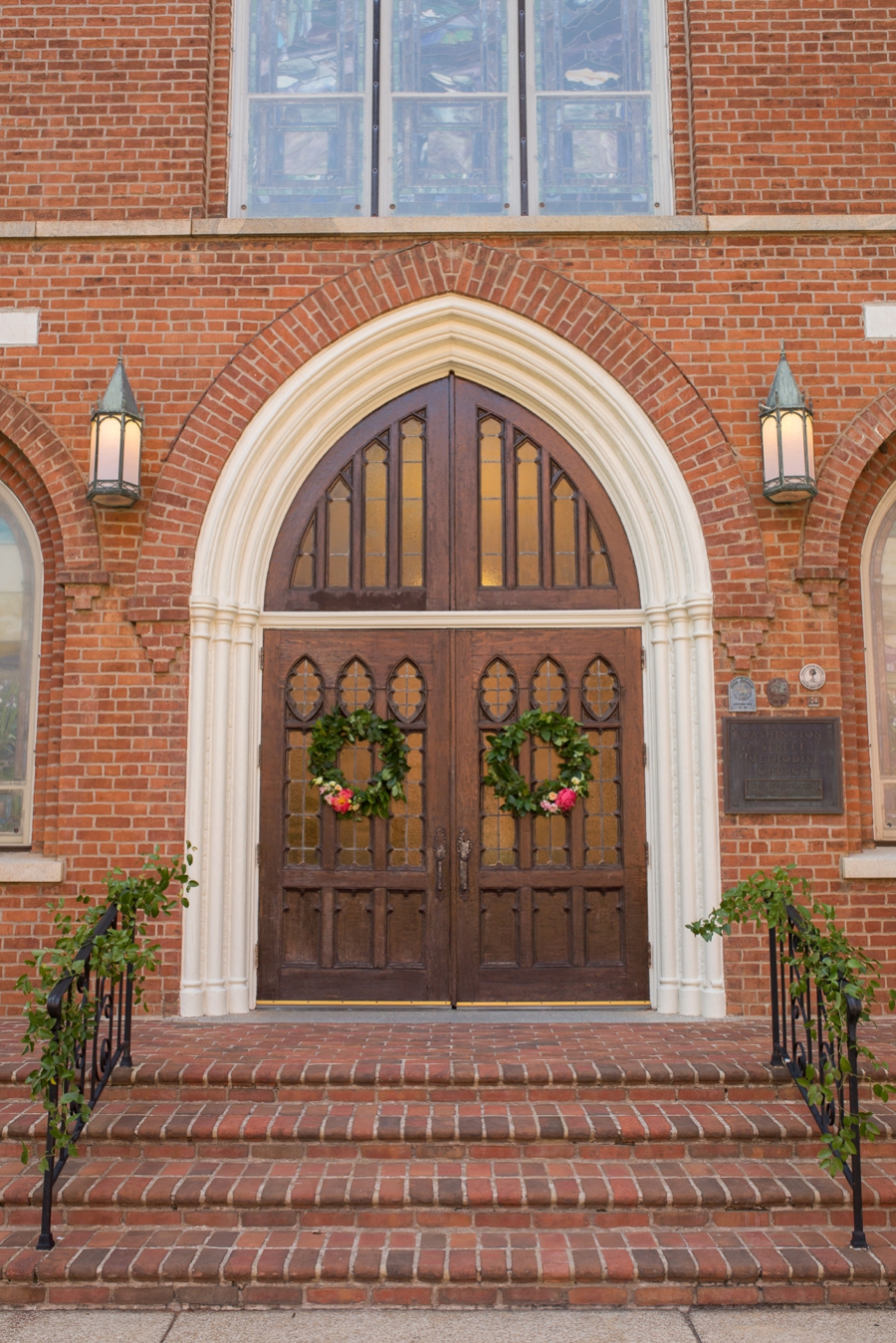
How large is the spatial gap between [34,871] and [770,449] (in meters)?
5.31

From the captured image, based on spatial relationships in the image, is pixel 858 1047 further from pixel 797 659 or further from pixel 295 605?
pixel 295 605

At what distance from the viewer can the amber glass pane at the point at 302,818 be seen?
6652 millimetres

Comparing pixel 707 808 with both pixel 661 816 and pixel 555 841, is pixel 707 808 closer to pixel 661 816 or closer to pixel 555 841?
pixel 661 816

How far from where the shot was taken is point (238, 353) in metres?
6.66

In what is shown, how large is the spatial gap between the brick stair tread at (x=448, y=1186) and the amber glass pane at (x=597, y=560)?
146 inches

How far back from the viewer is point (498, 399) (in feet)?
23.1

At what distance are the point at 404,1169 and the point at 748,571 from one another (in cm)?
408

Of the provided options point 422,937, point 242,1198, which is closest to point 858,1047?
point 242,1198

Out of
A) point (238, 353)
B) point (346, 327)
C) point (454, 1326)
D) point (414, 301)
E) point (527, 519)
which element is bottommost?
point (454, 1326)

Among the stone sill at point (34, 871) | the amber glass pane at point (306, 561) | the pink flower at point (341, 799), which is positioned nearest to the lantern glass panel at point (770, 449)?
the amber glass pane at point (306, 561)

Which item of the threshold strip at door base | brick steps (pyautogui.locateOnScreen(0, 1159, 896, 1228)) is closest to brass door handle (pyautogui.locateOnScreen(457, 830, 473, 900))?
the threshold strip at door base

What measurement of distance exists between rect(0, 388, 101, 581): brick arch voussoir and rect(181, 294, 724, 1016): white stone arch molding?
720 millimetres

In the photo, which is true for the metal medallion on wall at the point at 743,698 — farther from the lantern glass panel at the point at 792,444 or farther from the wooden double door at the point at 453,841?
the lantern glass panel at the point at 792,444

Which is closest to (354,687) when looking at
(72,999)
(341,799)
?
(341,799)
